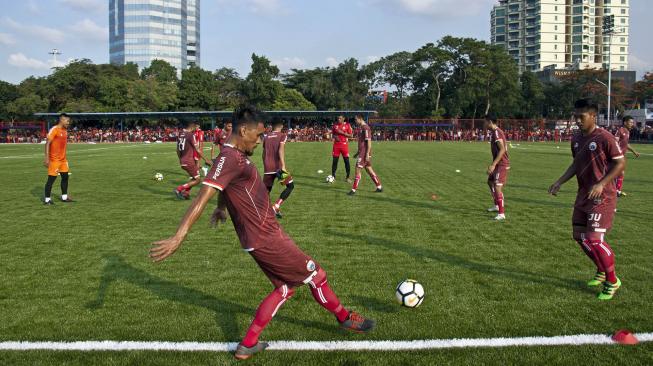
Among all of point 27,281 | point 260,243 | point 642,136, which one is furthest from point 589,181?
point 642,136

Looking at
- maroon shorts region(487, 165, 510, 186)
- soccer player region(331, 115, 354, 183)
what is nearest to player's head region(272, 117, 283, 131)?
soccer player region(331, 115, 354, 183)

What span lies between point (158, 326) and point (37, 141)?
69215mm

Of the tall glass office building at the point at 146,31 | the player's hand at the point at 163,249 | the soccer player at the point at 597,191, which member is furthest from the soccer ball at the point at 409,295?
the tall glass office building at the point at 146,31

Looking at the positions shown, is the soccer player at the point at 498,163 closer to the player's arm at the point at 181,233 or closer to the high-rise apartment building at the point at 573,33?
the player's arm at the point at 181,233

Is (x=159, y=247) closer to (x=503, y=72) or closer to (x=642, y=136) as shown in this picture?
(x=642, y=136)

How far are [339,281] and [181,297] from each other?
6.12 ft

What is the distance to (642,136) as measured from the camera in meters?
57.0

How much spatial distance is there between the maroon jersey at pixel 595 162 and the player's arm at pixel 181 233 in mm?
4403

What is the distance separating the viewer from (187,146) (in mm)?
14492

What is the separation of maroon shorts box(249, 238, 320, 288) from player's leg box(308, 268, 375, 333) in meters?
0.08

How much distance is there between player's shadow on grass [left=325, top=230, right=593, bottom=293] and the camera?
6383 mm

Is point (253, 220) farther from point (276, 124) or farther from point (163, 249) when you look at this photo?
point (276, 124)

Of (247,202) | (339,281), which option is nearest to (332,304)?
(247,202)

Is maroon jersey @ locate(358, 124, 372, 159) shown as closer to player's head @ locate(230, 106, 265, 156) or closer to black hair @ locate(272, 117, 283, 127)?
black hair @ locate(272, 117, 283, 127)
